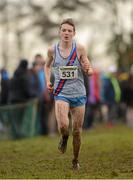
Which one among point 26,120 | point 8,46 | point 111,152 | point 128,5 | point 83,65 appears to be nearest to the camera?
point 83,65

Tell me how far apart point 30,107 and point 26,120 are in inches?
15.0

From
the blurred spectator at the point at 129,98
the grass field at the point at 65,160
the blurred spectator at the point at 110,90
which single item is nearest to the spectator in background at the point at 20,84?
the grass field at the point at 65,160

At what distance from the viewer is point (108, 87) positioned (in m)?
24.3

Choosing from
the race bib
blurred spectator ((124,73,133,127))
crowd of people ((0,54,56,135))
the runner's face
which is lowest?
blurred spectator ((124,73,133,127))

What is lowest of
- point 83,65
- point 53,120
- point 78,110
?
point 53,120

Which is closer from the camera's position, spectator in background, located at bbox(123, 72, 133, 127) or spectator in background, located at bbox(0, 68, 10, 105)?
spectator in background, located at bbox(0, 68, 10, 105)

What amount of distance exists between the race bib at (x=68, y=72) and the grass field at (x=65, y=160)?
1.41 metres

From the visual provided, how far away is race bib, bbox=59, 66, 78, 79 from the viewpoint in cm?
1098

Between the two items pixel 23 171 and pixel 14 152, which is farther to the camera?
pixel 14 152

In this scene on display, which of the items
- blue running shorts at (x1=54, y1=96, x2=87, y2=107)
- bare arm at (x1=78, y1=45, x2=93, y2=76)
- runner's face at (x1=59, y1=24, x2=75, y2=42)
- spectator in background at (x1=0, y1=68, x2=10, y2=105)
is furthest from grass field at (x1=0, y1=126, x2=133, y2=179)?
spectator in background at (x1=0, y1=68, x2=10, y2=105)

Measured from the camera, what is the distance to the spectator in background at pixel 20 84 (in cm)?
1986

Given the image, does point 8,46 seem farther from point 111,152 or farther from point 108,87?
A: point 111,152

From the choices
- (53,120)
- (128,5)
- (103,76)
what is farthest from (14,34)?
(53,120)

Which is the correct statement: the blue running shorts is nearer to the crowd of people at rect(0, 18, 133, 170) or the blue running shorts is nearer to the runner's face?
the crowd of people at rect(0, 18, 133, 170)
